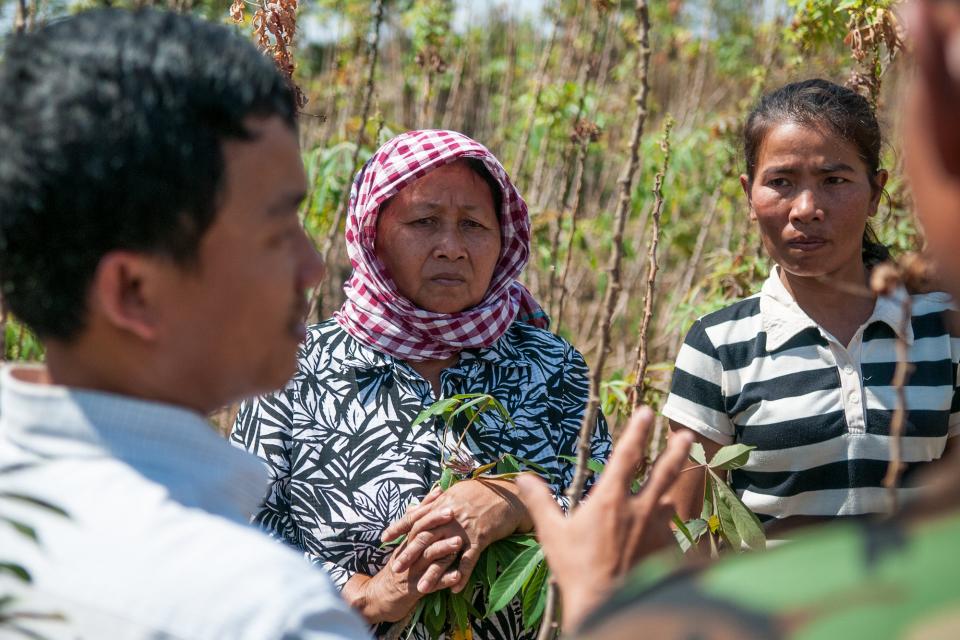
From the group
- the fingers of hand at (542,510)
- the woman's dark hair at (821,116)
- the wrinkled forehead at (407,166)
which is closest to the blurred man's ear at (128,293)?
the fingers of hand at (542,510)

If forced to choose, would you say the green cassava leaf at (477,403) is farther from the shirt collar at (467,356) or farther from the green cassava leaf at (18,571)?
the green cassava leaf at (18,571)

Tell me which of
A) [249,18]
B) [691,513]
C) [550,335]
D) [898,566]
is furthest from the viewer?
[550,335]

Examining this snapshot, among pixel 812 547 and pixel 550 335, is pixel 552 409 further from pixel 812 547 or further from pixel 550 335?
pixel 812 547

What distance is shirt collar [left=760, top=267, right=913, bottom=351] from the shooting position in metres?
1.92

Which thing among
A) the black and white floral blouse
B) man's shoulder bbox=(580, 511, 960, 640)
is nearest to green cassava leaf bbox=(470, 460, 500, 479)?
the black and white floral blouse

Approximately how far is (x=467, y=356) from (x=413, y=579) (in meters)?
0.50

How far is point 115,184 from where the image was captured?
2.52 feet

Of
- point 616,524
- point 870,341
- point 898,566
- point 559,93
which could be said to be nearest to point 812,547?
point 898,566

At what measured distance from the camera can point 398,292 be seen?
2041 millimetres

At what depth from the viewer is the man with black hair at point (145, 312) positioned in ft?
2.31

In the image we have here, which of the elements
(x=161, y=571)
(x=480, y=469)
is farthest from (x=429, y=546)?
(x=161, y=571)

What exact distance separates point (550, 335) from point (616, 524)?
132 centimetres

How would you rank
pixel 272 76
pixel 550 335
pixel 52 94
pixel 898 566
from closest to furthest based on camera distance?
1. pixel 898 566
2. pixel 52 94
3. pixel 272 76
4. pixel 550 335

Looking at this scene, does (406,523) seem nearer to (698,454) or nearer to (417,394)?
(417,394)
